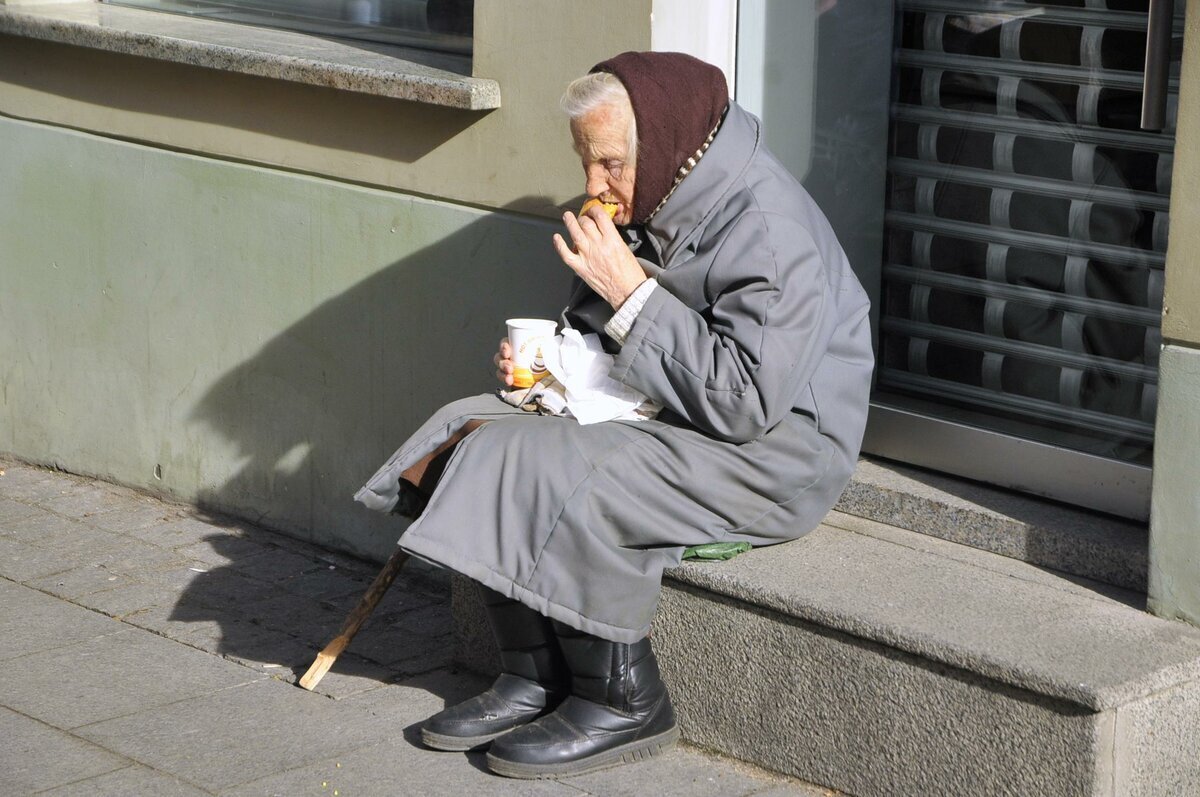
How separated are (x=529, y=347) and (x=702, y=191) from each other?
0.55m

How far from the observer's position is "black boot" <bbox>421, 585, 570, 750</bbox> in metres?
3.57

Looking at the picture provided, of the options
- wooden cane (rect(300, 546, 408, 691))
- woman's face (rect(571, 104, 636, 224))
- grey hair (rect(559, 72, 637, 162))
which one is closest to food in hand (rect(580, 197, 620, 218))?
woman's face (rect(571, 104, 636, 224))

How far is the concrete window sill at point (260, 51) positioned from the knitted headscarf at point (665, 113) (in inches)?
39.2

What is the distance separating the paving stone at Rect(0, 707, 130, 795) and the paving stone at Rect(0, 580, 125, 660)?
0.49m

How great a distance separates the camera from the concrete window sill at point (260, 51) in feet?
14.5

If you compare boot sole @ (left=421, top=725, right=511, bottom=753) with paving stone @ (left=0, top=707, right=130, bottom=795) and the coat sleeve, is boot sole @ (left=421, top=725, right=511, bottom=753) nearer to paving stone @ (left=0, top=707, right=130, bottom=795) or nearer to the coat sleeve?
paving stone @ (left=0, top=707, right=130, bottom=795)

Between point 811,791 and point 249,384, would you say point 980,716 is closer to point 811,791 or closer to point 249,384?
point 811,791

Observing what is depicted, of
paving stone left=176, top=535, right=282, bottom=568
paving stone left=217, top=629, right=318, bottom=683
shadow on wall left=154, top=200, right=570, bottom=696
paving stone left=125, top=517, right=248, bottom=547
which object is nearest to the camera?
paving stone left=217, top=629, right=318, bottom=683

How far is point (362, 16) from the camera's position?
5332mm

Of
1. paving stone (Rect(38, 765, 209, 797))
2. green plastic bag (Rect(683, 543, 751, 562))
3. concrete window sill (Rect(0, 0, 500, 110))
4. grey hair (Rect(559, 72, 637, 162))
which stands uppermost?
concrete window sill (Rect(0, 0, 500, 110))

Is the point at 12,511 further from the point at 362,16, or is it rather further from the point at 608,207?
the point at 608,207

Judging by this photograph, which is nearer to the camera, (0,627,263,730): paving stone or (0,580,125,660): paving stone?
(0,627,263,730): paving stone

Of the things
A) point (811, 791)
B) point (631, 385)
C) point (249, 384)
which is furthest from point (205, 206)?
point (811, 791)

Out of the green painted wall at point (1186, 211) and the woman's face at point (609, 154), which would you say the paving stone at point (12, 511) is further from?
the green painted wall at point (1186, 211)
